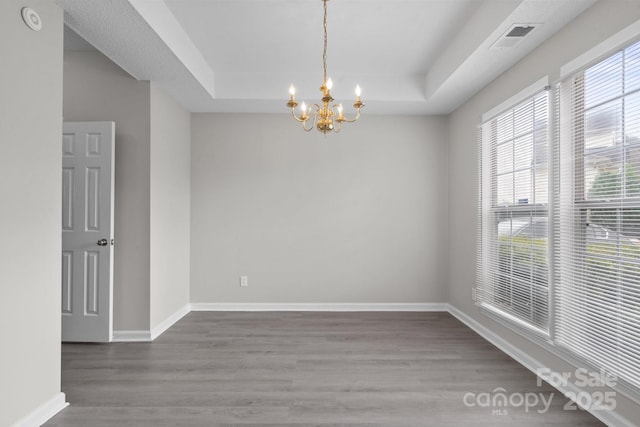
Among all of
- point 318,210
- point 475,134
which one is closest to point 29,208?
point 318,210

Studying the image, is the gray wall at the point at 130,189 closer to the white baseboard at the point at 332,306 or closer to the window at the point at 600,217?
the white baseboard at the point at 332,306

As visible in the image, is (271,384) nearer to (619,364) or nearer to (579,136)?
(619,364)

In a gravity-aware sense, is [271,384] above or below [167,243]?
below

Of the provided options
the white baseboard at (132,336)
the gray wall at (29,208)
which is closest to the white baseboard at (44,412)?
the gray wall at (29,208)

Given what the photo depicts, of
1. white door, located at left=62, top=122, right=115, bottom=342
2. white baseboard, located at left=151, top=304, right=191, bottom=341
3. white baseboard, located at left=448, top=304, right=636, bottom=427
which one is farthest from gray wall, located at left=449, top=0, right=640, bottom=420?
white door, located at left=62, top=122, right=115, bottom=342

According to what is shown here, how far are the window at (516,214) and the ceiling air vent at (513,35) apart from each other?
0.46 m

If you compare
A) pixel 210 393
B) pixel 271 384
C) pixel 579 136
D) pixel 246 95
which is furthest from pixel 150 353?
pixel 579 136

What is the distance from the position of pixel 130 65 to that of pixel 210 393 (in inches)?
107

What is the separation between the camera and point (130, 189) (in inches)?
142

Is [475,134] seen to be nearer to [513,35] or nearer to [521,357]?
[513,35]

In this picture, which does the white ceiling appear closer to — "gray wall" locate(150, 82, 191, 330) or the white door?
"gray wall" locate(150, 82, 191, 330)

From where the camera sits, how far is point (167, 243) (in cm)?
402

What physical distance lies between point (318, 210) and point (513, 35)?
9.23 ft

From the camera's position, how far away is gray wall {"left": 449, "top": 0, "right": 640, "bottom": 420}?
218 centimetres
